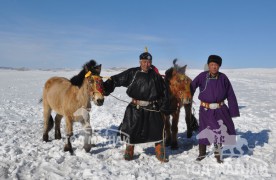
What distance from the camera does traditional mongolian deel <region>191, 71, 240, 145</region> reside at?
544 centimetres

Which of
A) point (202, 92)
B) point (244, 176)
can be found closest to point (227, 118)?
point (202, 92)

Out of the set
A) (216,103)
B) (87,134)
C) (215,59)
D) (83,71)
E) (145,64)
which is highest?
(215,59)

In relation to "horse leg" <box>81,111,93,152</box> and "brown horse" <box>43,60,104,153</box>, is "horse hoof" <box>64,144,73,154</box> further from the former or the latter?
"horse leg" <box>81,111,93,152</box>

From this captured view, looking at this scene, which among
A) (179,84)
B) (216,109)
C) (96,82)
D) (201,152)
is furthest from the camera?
(179,84)

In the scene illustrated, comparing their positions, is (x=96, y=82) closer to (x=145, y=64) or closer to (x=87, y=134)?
(x=145, y=64)

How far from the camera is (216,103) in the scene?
5504 millimetres

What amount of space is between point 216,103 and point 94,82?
2.40m

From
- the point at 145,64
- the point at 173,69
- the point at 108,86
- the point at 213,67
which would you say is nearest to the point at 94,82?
the point at 108,86

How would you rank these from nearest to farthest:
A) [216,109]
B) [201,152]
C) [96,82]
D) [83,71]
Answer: [96,82] → [216,109] → [201,152] → [83,71]

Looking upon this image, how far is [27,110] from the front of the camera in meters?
11.8

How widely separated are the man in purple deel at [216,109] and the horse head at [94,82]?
78.6 inches

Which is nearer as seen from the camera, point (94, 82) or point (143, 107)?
point (94, 82)

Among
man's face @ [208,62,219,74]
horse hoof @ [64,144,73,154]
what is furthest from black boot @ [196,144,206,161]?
horse hoof @ [64,144,73,154]

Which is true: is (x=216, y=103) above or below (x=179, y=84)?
below
